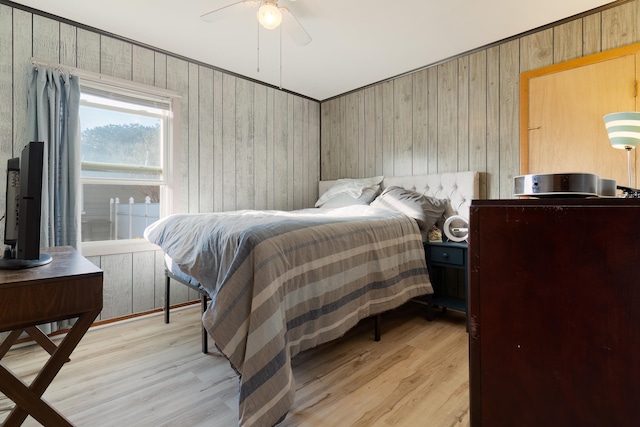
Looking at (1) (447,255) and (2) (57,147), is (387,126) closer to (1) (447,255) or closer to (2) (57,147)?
(1) (447,255)

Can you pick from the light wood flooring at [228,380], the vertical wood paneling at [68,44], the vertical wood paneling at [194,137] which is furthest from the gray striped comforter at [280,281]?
the vertical wood paneling at [68,44]

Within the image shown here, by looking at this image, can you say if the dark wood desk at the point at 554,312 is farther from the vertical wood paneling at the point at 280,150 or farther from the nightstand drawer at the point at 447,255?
the vertical wood paneling at the point at 280,150

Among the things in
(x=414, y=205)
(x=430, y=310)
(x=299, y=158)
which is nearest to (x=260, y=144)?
(x=299, y=158)

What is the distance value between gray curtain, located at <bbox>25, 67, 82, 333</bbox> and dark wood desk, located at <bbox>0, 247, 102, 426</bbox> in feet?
4.80

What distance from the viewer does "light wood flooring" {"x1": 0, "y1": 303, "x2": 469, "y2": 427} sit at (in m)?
1.46

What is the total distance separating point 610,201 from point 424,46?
2.70 m

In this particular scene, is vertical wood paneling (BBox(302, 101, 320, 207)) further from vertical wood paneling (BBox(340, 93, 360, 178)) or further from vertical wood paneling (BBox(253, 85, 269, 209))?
vertical wood paneling (BBox(253, 85, 269, 209))

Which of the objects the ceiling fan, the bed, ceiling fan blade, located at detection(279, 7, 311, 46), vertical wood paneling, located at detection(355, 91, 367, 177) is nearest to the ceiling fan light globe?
the ceiling fan

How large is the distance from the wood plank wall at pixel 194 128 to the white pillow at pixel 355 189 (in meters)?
0.55

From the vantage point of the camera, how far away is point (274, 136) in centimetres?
383

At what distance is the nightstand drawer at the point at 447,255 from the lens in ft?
8.25

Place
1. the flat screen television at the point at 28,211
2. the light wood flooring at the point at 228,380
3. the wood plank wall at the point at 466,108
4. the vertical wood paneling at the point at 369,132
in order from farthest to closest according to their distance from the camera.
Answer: the vertical wood paneling at the point at 369,132 < the wood plank wall at the point at 466,108 < the light wood flooring at the point at 228,380 < the flat screen television at the point at 28,211

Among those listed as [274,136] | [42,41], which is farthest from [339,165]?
[42,41]

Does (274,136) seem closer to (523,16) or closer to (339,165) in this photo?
(339,165)
